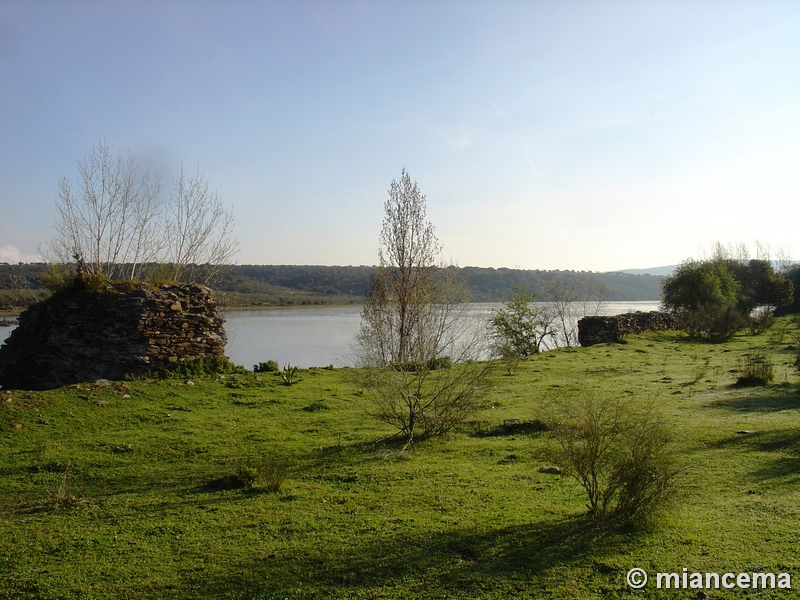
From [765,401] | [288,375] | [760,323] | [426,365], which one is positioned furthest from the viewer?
[760,323]

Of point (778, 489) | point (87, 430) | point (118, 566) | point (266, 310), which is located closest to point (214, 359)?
point (87, 430)

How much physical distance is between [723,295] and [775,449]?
30963 millimetres

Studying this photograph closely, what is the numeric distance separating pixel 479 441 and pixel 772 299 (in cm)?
4588

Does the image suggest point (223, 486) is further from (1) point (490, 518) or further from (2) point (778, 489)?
(2) point (778, 489)

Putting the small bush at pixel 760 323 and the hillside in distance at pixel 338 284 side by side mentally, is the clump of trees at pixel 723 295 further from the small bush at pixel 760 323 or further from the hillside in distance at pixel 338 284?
the hillside in distance at pixel 338 284

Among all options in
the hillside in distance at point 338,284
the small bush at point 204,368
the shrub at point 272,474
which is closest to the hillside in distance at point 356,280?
the hillside in distance at point 338,284

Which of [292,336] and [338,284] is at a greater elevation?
[338,284]

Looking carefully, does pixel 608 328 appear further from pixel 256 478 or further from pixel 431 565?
pixel 431 565

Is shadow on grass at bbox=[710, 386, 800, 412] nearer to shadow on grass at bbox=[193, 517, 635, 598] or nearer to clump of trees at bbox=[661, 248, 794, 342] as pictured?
shadow on grass at bbox=[193, 517, 635, 598]

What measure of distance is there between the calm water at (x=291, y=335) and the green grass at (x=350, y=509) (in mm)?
5918

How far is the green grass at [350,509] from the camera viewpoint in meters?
3.82

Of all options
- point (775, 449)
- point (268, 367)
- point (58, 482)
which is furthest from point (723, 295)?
point (58, 482)

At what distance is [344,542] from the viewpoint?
4.50 meters

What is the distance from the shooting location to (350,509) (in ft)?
17.6
